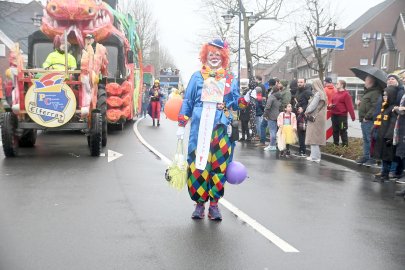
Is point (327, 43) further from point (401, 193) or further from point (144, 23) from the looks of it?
point (144, 23)

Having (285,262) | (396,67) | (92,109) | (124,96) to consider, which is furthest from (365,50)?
(285,262)

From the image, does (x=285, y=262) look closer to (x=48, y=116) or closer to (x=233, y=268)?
(x=233, y=268)

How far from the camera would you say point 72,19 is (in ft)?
40.8

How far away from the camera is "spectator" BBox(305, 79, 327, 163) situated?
1123 centimetres

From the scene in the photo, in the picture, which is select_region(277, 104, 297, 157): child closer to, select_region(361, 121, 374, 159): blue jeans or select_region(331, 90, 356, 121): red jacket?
select_region(331, 90, 356, 121): red jacket

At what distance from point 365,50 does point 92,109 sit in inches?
2197

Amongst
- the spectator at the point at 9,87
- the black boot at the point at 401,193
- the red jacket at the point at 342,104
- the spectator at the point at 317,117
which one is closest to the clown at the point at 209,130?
the black boot at the point at 401,193

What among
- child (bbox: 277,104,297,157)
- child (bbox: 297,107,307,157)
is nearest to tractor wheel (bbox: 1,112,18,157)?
child (bbox: 277,104,297,157)

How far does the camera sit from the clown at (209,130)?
548 cm

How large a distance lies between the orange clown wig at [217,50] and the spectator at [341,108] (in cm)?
714

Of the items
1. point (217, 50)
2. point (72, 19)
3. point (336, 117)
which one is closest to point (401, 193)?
point (217, 50)

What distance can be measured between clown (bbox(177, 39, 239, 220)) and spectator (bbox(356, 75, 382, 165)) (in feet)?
17.9

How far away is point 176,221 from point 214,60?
1.85m

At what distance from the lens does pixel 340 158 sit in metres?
11.4
